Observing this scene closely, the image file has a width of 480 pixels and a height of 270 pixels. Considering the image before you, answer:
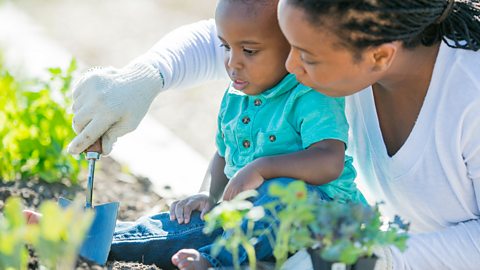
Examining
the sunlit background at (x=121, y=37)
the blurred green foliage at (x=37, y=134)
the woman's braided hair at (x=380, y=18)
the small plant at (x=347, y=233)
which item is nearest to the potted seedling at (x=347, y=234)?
the small plant at (x=347, y=233)

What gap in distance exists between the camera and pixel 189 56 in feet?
9.95

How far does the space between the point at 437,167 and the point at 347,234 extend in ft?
2.87

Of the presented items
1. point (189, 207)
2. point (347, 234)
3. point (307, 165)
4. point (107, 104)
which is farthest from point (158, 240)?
point (347, 234)

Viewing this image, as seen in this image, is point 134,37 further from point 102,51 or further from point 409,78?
point 409,78

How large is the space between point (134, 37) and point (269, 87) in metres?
3.51

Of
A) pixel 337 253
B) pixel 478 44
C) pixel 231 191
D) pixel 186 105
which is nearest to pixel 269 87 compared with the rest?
pixel 231 191

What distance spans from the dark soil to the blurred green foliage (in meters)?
0.06

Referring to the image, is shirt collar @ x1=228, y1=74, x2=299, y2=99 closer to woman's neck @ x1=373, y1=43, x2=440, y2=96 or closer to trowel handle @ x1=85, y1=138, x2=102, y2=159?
woman's neck @ x1=373, y1=43, x2=440, y2=96

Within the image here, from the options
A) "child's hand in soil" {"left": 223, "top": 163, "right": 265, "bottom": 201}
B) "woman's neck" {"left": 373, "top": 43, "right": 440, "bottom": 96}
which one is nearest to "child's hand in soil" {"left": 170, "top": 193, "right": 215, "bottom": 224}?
"child's hand in soil" {"left": 223, "top": 163, "right": 265, "bottom": 201}

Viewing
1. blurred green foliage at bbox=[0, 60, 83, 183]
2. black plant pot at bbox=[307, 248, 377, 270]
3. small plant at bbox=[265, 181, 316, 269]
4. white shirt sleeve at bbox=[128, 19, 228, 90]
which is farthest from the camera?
blurred green foliage at bbox=[0, 60, 83, 183]

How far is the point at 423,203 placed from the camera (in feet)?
8.55

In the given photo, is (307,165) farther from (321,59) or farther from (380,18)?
(380,18)

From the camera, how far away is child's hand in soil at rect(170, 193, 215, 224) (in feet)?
9.04

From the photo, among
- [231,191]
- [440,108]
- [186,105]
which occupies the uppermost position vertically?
[440,108]
